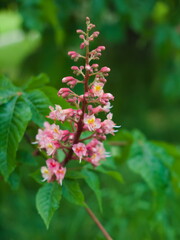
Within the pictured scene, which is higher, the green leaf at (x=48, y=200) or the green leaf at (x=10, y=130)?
the green leaf at (x=10, y=130)

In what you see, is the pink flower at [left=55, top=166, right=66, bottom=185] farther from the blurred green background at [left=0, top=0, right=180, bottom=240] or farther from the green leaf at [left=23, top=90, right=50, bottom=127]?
the blurred green background at [left=0, top=0, right=180, bottom=240]

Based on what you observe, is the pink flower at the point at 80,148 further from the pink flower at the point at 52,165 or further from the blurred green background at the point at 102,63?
the blurred green background at the point at 102,63

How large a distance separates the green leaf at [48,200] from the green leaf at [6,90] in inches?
12.2

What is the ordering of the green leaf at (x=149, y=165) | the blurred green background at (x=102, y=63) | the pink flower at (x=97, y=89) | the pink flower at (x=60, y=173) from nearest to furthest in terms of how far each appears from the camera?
the pink flower at (x=97, y=89)
the pink flower at (x=60, y=173)
the green leaf at (x=149, y=165)
the blurred green background at (x=102, y=63)

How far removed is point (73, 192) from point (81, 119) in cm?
22

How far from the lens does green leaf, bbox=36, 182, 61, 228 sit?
41.4 inches

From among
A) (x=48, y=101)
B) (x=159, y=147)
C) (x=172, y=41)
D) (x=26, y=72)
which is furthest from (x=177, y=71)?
(x=48, y=101)

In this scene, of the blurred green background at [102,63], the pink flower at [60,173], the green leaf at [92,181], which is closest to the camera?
the pink flower at [60,173]

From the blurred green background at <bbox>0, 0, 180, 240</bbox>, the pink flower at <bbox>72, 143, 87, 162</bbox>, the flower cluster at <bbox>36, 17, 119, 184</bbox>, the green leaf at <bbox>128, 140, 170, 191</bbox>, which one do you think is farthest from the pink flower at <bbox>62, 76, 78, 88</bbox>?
the blurred green background at <bbox>0, 0, 180, 240</bbox>

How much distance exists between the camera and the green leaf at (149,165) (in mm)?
1480

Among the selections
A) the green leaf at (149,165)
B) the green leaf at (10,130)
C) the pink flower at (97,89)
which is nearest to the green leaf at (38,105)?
the green leaf at (10,130)

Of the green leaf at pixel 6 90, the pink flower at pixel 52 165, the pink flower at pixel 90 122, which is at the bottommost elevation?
the pink flower at pixel 52 165

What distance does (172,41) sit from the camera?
2.74 meters

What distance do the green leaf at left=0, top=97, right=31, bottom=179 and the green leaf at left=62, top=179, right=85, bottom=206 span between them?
16cm
